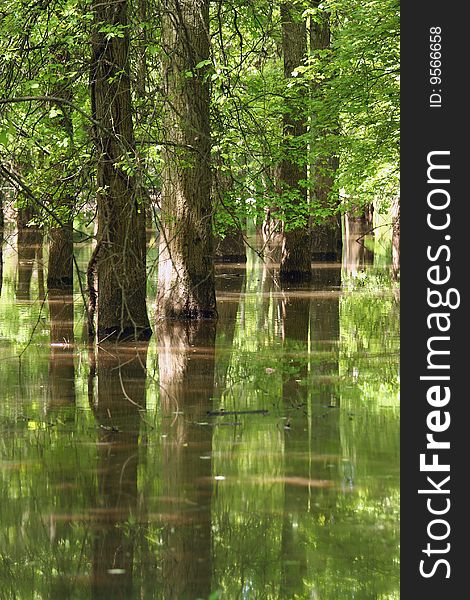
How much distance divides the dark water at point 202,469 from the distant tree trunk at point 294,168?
8430 mm

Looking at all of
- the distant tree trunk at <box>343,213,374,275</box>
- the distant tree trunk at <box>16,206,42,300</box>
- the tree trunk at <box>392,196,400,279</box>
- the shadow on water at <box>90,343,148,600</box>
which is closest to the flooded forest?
the shadow on water at <box>90,343,148,600</box>

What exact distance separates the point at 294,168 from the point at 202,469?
18.1m

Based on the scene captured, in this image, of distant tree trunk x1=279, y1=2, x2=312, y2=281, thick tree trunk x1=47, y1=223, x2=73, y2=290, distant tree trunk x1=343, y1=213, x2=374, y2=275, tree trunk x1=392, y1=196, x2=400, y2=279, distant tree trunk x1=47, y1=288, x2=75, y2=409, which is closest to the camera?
distant tree trunk x1=47, y1=288, x2=75, y2=409

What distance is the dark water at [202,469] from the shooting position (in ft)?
22.3

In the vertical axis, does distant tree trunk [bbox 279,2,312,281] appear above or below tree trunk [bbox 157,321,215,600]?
above

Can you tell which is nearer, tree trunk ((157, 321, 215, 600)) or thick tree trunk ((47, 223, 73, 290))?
tree trunk ((157, 321, 215, 600))

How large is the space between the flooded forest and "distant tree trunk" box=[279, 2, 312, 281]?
71mm

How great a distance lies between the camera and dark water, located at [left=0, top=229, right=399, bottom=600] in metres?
6.79

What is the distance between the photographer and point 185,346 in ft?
53.9

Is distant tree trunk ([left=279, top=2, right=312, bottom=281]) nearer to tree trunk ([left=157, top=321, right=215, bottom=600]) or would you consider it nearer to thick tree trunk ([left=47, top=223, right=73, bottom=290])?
thick tree trunk ([left=47, top=223, right=73, bottom=290])

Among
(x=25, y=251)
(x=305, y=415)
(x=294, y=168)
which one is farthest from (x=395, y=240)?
(x=305, y=415)

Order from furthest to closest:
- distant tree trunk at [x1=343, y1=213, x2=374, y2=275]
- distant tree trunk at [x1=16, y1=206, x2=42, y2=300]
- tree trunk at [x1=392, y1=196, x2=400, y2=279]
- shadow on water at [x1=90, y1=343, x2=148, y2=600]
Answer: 1. distant tree trunk at [x1=343, y1=213, x2=374, y2=275]
2. tree trunk at [x1=392, y1=196, x2=400, y2=279]
3. distant tree trunk at [x1=16, y1=206, x2=42, y2=300]
4. shadow on water at [x1=90, y1=343, x2=148, y2=600]

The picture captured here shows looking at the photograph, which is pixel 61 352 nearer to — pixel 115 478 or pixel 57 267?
pixel 115 478

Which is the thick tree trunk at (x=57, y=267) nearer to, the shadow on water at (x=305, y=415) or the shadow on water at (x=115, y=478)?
the shadow on water at (x=305, y=415)
